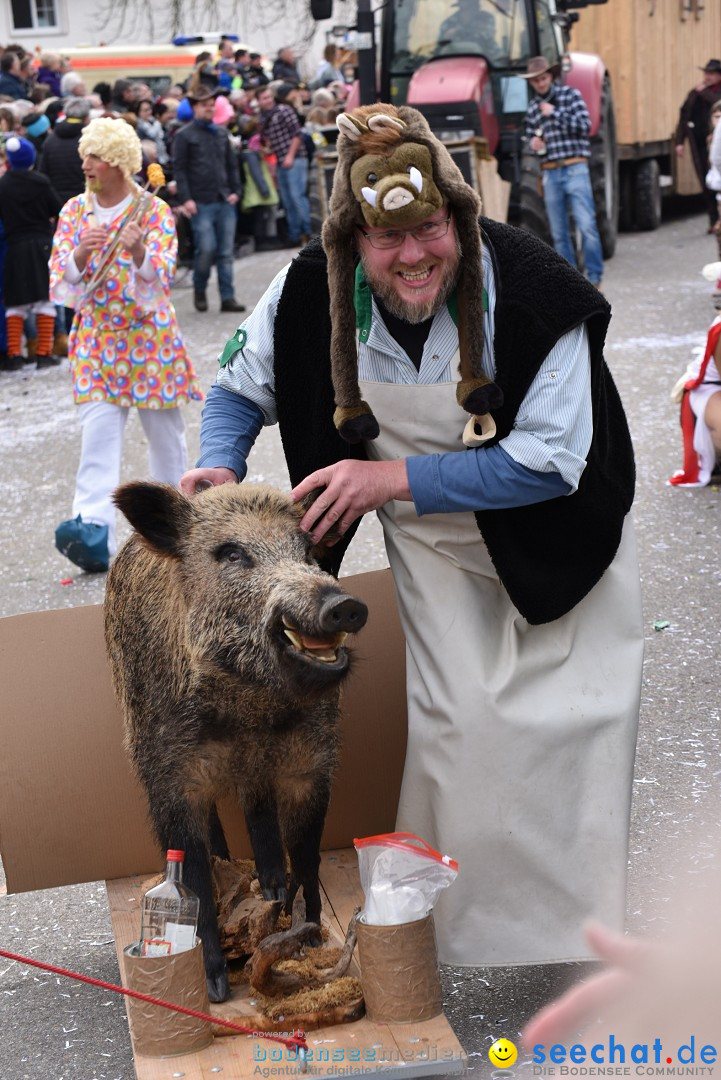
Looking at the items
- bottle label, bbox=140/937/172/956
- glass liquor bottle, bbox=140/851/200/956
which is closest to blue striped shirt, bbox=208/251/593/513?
glass liquor bottle, bbox=140/851/200/956

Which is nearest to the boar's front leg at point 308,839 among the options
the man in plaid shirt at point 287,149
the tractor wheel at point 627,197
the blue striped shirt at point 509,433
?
the blue striped shirt at point 509,433

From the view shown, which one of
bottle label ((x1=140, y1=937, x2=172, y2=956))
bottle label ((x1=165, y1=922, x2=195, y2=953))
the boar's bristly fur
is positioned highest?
the boar's bristly fur

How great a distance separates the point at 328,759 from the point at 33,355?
1044 cm

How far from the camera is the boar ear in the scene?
10.0ft

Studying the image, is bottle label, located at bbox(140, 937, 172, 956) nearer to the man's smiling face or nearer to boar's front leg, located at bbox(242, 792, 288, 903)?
boar's front leg, located at bbox(242, 792, 288, 903)

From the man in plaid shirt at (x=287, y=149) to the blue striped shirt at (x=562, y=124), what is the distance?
4.82 metres

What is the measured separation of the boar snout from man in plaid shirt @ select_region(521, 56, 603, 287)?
1035 cm

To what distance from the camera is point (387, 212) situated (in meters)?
2.99

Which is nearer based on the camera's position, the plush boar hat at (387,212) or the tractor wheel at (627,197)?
the plush boar hat at (387,212)

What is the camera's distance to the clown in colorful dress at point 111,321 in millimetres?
6727

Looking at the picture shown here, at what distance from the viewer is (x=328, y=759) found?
10.4 ft

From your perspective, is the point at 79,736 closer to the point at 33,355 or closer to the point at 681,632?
the point at 681,632

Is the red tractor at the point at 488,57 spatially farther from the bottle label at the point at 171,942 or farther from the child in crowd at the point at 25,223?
the bottle label at the point at 171,942

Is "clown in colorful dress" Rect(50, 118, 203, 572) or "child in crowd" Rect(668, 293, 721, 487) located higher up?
"clown in colorful dress" Rect(50, 118, 203, 572)
